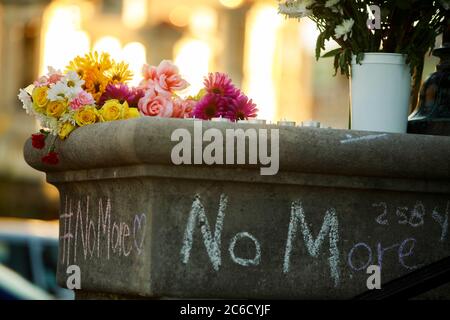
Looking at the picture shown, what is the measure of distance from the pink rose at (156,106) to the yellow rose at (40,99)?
0.35 meters

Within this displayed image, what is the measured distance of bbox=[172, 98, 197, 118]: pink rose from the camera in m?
4.40

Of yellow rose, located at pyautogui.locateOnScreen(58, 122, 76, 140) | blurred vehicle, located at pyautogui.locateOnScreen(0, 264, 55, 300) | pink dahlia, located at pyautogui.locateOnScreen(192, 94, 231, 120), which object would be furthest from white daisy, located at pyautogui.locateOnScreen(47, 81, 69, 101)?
blurred vehicle, located at pyautogui.locateOnScreen(0, 264, 55, 300)

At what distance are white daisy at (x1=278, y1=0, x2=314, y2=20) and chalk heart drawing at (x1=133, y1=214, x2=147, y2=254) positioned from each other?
1028 mm

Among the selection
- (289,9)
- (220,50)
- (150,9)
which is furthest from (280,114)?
(289,9)

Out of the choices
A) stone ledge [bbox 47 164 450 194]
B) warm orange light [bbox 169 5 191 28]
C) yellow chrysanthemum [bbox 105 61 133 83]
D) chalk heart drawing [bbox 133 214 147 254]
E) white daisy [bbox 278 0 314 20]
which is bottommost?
chalk heart drawing [bbox 133 214 147 254]

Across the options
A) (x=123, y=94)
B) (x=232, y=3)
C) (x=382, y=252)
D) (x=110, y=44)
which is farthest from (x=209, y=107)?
(x=110, y=44)

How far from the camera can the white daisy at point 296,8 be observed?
455 centimetres

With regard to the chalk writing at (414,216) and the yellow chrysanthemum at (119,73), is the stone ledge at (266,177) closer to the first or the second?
the chalk writing at (414,216)

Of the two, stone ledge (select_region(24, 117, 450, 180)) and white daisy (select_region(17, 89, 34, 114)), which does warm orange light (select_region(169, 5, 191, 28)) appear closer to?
white daisy (select_region(17, 89, 34, 114))

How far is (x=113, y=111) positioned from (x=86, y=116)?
95 mm

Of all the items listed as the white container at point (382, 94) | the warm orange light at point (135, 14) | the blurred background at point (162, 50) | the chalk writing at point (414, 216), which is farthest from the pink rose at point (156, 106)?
the warm orange light at point (135, 14)

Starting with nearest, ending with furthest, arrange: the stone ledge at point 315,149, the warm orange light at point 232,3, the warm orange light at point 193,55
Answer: the stone ledge at point 315,149
the warm orange light at point 232,3
the warm orange light at point 193,55

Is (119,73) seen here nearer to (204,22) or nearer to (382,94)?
(382,94)
